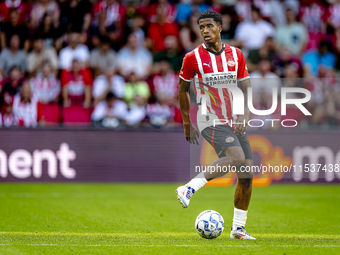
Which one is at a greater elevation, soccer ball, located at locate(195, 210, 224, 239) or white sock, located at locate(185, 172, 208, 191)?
white sock, located at locate(185, 172, 208, 191)

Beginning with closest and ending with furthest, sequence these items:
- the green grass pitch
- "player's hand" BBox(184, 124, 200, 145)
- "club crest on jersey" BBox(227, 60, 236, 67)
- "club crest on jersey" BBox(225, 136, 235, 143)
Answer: the green grass pitch
"club crest on jersey" BBox(225, 136, 235, 143)
"club crest on jersey" BBox(227, 60, 236, 67)
"player's hand" BBox(184, 124, 200, 145)

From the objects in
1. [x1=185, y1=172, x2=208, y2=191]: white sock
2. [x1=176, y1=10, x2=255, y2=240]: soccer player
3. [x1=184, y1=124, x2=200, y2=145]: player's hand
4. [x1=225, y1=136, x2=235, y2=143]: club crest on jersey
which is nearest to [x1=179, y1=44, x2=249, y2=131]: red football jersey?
[x1=176, y1=10, x2=255, y2=240]: soccer player

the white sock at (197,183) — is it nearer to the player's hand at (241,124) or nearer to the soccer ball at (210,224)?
the soccer ball at (210,224)

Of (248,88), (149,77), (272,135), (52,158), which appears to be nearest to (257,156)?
(272,135)

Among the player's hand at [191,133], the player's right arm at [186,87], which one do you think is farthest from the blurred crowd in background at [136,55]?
the player's right arm at [186,87]

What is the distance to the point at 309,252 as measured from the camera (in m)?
5.23

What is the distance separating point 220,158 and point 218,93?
0.76m

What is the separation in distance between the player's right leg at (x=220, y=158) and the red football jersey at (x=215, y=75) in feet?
0.48

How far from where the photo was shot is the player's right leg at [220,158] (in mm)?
5422

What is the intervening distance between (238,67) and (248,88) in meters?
0.26

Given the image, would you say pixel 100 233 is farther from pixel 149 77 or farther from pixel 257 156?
pixel 149 77

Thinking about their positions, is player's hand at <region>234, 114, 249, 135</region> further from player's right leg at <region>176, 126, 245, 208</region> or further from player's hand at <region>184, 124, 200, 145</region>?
player's hand at <region>184, 124, 200, 145</region>

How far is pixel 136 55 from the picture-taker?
13.1 meters

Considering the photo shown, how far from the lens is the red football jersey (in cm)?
580
